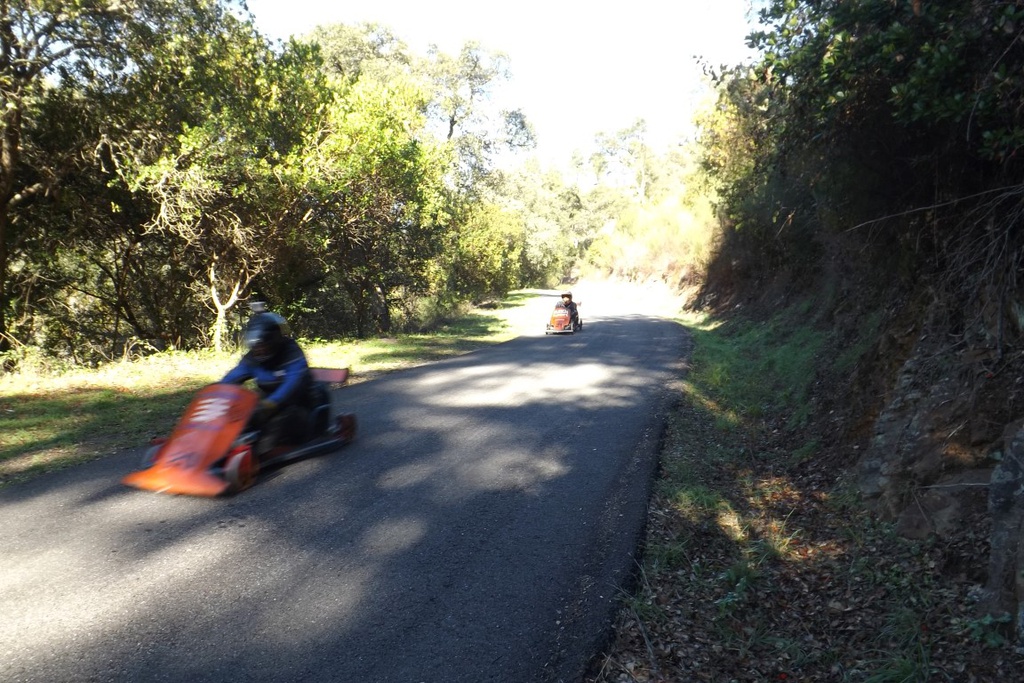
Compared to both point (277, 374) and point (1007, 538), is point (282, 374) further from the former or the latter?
point (1007, 538)

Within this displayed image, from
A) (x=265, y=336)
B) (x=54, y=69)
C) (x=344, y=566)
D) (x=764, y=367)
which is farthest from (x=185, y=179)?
(x=764, y=367)

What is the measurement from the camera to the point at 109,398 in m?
9.55

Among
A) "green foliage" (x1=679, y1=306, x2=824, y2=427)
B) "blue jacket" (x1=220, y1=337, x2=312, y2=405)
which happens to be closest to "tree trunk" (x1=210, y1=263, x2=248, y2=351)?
"blue jacket" (x1=220, y1=337, x2=312, y2=405)

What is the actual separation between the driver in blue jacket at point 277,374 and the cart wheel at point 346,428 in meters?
0.53

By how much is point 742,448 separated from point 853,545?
9.32 feet

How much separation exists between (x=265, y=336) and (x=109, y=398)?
5.24 meters

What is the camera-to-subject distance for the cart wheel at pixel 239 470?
5.09 metres

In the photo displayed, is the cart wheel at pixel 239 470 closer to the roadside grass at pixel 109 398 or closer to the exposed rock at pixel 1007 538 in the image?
the roadside grass at pixel 109 398

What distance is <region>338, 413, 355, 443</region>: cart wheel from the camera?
675 cm

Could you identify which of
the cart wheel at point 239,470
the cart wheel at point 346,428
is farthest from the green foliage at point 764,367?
the cart wheel at point 239,470

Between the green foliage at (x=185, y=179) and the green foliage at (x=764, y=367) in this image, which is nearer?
the green foliage at (x=764, y=367)

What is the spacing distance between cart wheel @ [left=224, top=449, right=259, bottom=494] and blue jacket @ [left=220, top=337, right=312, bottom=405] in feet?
2.26

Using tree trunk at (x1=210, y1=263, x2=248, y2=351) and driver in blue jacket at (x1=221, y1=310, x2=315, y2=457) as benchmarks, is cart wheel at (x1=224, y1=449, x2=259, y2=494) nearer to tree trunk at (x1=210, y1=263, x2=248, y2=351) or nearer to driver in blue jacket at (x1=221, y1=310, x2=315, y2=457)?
driver in blue jacket at (x1=221, y1=310, x2=315, y2=457)

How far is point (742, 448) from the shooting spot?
24.4 ft
